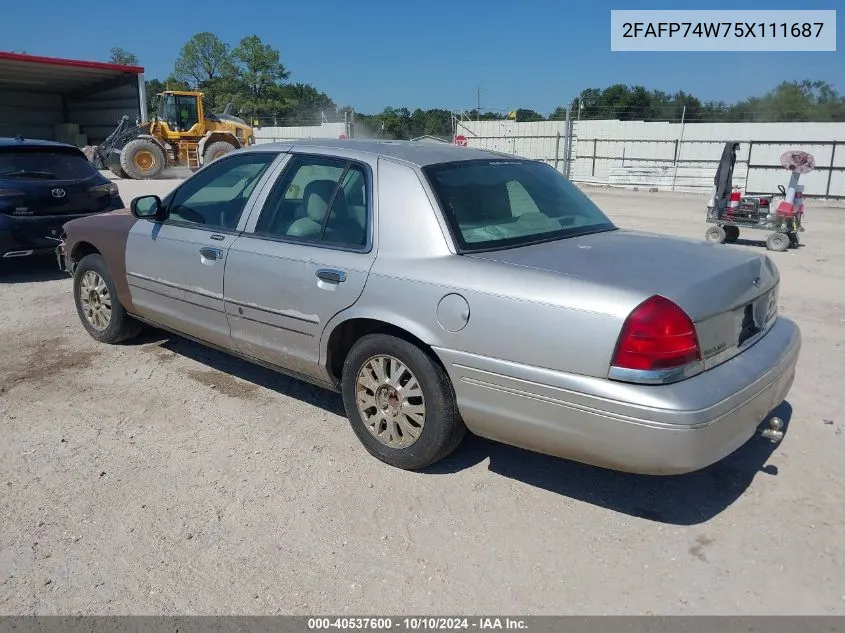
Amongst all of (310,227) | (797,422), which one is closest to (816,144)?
(797,422)

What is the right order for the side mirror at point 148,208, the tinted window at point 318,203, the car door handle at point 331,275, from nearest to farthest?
the car door handle at point 331,275, the tinted window at point 318,203, the side mirror at point 148,208

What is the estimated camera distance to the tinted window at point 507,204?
348 centimetres

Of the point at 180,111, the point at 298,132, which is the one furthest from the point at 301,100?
the point at 180,111

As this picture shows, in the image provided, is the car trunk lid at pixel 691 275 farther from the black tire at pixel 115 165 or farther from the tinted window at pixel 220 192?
the black tire at pixel 115 165

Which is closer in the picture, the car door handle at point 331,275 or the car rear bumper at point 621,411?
the car rear bumper at point 621,411

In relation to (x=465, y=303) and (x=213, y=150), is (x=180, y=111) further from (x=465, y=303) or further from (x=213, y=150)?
(x=465, y=303)

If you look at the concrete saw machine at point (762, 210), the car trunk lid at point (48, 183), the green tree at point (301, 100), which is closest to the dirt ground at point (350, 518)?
the car trunk lid at point (48, 183)

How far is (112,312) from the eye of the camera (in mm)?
5348

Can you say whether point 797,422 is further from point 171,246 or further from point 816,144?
point 816,144

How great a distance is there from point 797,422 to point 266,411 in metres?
3.29

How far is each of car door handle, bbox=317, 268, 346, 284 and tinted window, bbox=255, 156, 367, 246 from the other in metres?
0.18

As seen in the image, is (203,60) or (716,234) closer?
(716,234)

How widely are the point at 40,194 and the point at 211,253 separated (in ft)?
15.2

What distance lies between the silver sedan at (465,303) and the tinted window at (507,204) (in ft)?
0.04
